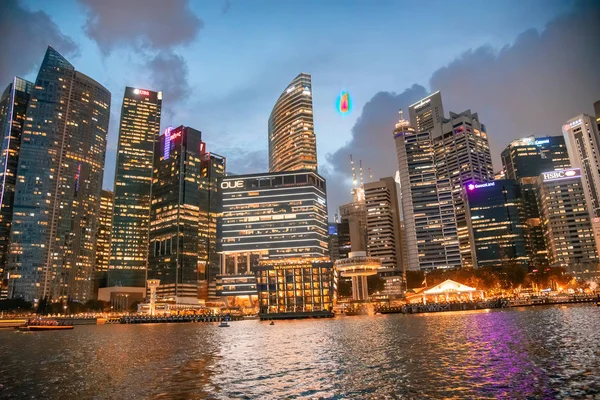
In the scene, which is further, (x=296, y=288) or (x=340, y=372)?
(x=296, y=288)

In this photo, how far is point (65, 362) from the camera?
53.2 m

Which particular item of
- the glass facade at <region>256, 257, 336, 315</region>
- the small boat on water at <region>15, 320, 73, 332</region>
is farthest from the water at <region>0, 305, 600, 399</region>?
the glass facade at <region>256, 257, 336, 315</region>

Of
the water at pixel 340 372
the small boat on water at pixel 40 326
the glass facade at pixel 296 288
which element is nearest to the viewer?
the water at pixel 340 372

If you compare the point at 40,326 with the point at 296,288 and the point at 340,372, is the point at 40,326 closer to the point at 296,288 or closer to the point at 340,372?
the point at 296,288

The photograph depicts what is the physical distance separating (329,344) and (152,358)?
2431 cm

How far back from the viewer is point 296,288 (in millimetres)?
194125

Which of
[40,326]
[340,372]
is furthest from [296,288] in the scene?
[340,372]

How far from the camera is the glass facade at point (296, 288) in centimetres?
19300

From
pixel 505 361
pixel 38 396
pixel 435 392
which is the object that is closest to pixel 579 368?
pixel 505 361

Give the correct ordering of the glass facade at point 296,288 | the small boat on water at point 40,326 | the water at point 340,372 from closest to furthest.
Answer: the water at point 340,372 → the small boat on water at point 40,326 → the glass facade at point 296,288

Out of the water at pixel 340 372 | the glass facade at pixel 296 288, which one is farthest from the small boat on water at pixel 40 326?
the water at pixel 340 372

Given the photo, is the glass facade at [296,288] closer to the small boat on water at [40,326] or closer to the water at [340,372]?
the small boat on water at [40,326]

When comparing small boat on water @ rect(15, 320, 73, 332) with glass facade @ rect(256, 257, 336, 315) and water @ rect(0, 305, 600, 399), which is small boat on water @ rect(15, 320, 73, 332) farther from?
water @ rect(0, 305, 600, 399)

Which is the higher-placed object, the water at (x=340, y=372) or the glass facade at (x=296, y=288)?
the glass facade at (x=296, y=288)
